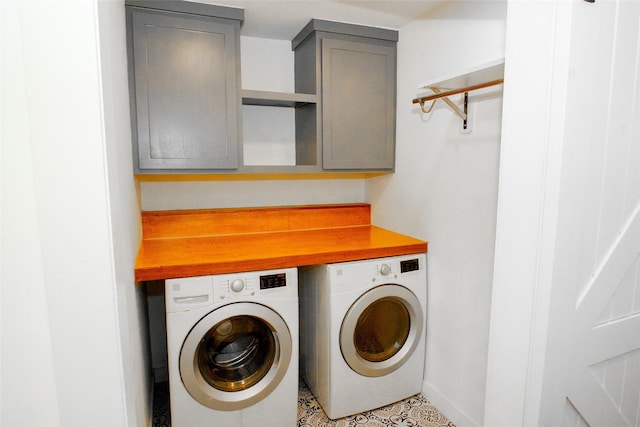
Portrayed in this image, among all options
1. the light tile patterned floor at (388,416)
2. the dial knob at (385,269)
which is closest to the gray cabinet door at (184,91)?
the dial knob at (385,269)

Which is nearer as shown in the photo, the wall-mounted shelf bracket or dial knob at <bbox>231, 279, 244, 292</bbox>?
the wall-mounted shelf bracket

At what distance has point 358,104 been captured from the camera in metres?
2.29

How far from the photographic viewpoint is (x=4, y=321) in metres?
0.96

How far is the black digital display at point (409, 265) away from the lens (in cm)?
209

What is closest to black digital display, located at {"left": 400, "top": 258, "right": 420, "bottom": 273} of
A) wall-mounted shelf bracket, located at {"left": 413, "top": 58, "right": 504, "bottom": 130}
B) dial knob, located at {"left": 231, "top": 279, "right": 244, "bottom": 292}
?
wall-mounted shelf bracket, located at {"left": 413, "top": 58, "right": 504, "bottom": 130}

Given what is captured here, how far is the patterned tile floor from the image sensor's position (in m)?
2.04

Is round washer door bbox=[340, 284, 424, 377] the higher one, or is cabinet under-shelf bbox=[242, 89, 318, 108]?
cabinet under-shelf bbox=[242, 89, 318, 108]

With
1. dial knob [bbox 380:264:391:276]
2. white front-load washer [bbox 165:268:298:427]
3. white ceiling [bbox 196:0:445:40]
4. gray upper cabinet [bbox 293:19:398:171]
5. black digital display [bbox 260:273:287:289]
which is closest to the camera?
white front-load washer [bbox 165:268:298:427]

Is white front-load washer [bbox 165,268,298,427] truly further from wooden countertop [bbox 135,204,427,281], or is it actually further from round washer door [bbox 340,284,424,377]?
round washer door [bbox 340,284,424,377]

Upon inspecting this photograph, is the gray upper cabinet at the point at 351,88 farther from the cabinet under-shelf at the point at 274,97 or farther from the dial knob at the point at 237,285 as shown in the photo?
the dial knob at the point at 237,285

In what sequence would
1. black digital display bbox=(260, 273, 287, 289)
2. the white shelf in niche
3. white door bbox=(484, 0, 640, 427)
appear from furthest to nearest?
black digital display bbox=(260, 273, 287, 289), the white shelf in niche, white door bbox=(484, 0, 640, 427)

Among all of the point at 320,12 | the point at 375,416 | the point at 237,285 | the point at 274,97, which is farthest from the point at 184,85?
the point at 375,416

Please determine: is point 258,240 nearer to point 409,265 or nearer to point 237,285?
point 237,285

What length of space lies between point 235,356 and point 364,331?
0.73 meters
